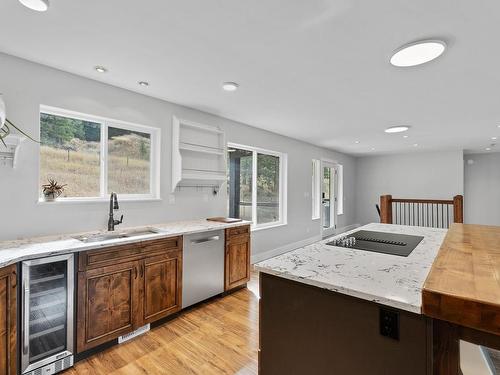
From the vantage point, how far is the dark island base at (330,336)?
0.92 m

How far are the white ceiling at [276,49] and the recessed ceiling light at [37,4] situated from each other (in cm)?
6

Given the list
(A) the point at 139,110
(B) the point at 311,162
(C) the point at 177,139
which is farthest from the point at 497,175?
(A) the point at 139,110

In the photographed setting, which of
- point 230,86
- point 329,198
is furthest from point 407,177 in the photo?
point 230,86

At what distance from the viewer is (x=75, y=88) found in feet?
8.28

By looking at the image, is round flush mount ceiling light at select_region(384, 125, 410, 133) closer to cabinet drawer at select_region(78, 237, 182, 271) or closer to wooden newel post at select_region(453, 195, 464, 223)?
wooden newel post at select_region(453, 195, 464, 223)

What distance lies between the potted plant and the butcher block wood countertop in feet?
9.24

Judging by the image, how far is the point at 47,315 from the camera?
1894 mm

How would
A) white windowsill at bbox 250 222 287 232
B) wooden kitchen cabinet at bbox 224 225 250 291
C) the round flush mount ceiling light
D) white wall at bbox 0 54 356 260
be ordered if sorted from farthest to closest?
white windowsill at bbox 250 222 287 232 < the round flush mount ceiling light < wooden kitchen cabinet at bbox 224 225 250 291 < white wall at bbox 0 54 356 260

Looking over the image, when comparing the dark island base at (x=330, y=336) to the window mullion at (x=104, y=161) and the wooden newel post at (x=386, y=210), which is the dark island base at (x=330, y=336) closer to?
the window mullion at (x=104, y=161)

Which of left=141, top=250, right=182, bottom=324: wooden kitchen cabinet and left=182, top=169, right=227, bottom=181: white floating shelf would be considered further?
left=182, top=169, right=227, bottom=181: white floating shelf

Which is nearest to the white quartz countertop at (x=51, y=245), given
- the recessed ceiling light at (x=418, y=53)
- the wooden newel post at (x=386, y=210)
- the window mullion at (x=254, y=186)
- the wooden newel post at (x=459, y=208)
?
the window mullion at (x=254, y=186)

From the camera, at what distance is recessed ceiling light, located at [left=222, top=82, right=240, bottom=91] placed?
2708 millimetres

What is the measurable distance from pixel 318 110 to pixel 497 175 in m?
7.00

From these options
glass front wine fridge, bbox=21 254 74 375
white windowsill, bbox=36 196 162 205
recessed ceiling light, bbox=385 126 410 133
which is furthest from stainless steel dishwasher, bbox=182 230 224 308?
recessed ceiling light, bbox=385 126 410 133
